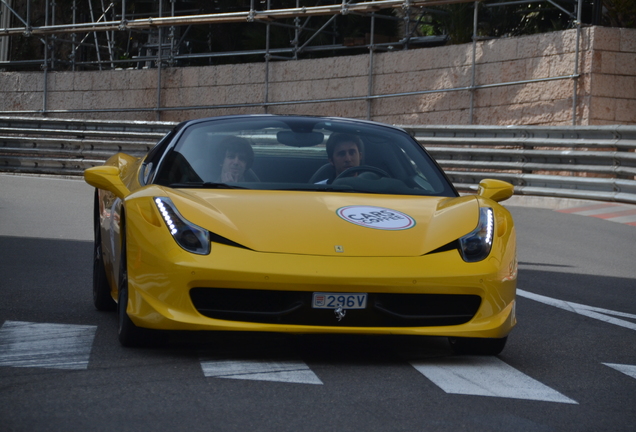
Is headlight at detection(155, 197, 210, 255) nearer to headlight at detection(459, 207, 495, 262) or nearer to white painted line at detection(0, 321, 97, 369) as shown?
white painted line at detection(0, 321, 97, 369)


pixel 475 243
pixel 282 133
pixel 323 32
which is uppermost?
pixel 323 32

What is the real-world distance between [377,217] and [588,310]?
2461mm

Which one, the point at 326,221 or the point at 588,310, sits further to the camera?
the point at 588,310

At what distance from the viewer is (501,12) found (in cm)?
2381

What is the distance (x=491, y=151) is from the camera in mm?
16812

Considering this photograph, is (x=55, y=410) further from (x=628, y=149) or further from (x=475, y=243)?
(x=628, y=149)

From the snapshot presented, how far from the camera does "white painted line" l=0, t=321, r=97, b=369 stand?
445 centimetres

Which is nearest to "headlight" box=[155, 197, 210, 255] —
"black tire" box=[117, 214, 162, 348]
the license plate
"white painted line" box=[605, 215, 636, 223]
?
"black tire" box=[117, 214, 162, 348]

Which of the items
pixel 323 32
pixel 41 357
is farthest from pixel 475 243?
pixel 323 32

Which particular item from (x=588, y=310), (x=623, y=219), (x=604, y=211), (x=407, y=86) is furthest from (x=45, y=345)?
(x=407, y=86)

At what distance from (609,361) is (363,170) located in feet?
5.14

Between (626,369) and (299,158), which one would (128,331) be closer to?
(299,158)

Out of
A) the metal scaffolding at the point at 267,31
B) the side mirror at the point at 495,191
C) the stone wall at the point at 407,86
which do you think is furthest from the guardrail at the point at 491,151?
the side mirror at the point at 495,191

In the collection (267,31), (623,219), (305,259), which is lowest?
(623,219)
